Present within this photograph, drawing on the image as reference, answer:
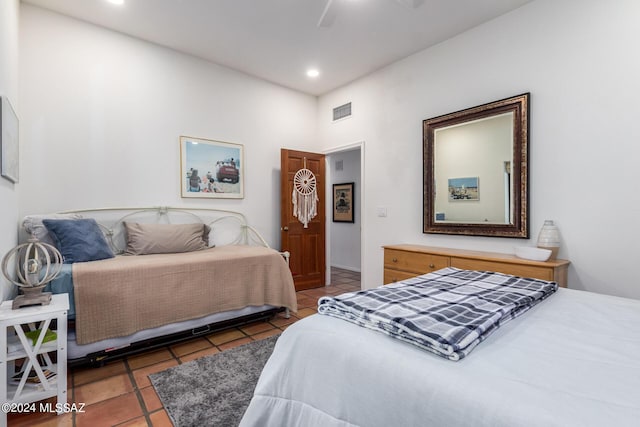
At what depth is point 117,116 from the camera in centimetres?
320

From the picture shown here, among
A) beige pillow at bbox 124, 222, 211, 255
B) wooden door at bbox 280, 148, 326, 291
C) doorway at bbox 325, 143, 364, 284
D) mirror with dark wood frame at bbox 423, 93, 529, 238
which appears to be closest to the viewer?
mirror with dark wood frame at bbox 423, 93, 529, 238

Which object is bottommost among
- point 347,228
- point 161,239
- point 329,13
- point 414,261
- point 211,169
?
point 414,261

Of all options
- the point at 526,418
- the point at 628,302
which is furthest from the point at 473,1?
the point at 526,418

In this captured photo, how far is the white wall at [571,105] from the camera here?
2.20 meters

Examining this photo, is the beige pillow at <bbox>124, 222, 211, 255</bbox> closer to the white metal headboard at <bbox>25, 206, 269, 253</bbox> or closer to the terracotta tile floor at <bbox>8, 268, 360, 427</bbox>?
the white metal headboard at <bbox>25, 206, 269, 253</bbox>

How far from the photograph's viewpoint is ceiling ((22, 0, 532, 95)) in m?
2.73

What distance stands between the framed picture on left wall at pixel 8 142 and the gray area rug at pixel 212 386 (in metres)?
1.65

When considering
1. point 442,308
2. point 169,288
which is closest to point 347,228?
point 169,288

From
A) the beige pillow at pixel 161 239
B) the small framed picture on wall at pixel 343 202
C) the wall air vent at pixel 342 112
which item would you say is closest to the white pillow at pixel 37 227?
the beige pillow at pixel 161 239

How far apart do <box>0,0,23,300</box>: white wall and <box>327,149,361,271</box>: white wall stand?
4.27 m

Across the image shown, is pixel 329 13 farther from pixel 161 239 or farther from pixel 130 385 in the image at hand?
pixel 130 385

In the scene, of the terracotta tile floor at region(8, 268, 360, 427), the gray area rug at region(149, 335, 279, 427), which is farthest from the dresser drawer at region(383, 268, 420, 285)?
the gray area rug at region(149, 335, 279, 427)

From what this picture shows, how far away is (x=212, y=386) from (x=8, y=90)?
2476mm

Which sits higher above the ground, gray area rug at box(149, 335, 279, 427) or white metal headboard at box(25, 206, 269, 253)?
white metal headboard at box(25, 206, 269, 253)
